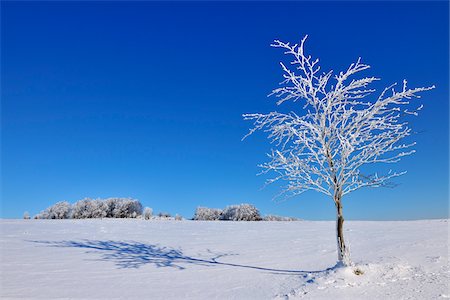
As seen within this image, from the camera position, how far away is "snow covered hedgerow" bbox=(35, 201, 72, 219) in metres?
37.7

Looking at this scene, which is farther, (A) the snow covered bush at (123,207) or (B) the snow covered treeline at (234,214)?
(B) the snow covered treeline at (234,214)

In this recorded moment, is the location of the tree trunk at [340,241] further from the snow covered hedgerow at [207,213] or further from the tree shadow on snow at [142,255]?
the snow covered hedgerow at [207,213]

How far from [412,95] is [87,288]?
9.93 m

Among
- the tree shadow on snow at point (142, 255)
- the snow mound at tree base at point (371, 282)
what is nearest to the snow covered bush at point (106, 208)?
the tree shadow on snow at point (142, 255)

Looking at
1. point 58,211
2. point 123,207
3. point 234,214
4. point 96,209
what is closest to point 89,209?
point 96,209

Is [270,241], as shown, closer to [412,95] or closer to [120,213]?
[412,95]

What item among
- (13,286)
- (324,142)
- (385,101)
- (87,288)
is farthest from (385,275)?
(13,286)

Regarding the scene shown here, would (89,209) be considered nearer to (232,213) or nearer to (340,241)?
(232,213)

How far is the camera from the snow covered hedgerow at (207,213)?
47375 millimetres

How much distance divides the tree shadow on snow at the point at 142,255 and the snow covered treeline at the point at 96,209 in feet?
66.5

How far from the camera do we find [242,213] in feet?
136

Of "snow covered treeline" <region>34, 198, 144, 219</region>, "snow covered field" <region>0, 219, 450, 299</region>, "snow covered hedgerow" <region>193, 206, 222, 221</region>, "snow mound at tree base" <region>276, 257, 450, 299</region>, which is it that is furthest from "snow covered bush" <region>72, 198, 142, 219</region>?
"snow mound at tree base" <region>276, 257, 450, 299</region>

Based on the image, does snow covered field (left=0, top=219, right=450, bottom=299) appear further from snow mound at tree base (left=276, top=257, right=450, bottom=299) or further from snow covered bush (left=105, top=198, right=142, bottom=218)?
snow covered bush (left=105, top=198, right=142, bottom=218)

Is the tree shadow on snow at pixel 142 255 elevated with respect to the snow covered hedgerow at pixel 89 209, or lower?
lower
